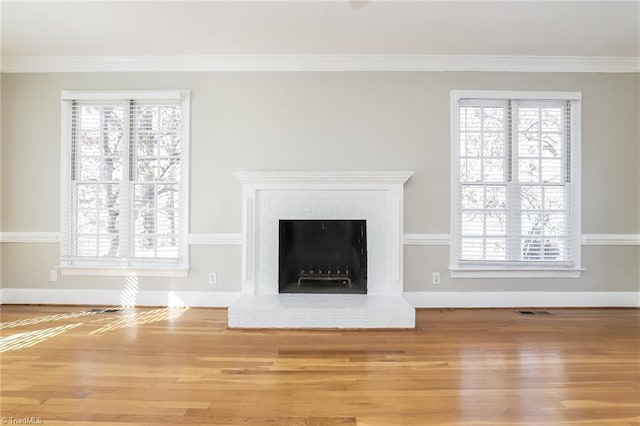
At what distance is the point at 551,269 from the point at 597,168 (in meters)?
Result: 1.23

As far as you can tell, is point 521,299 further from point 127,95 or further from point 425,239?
point 127,95

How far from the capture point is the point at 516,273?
3.89 metres

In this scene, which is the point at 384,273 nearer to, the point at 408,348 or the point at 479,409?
the point at 408,348

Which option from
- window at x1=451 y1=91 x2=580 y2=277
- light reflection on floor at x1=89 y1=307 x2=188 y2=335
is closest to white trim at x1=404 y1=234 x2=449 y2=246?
window at x1=451 y1=91 x2=580 y2=277

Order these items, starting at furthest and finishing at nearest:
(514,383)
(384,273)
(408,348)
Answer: (384,273) < (408,348) < (514,383)

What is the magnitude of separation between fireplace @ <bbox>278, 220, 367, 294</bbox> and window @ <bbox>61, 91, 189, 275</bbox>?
46.2 inches

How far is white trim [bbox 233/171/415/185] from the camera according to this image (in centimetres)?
373

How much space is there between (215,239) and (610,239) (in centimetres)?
437

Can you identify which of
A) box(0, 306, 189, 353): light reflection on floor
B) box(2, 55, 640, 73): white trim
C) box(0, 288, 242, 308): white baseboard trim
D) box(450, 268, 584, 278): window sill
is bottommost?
box(0, 306, 189, 353): light reflection on floor

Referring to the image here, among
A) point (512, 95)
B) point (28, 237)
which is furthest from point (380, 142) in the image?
point (28, 237)

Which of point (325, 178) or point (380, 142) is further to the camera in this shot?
point (380, 142)

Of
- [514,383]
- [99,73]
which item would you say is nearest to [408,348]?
[514,383]

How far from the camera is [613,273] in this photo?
3936mm

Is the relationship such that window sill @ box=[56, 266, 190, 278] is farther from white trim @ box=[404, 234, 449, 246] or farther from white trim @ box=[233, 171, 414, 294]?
white trim @ box=[404, 234, 449, 246]
